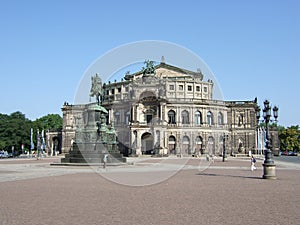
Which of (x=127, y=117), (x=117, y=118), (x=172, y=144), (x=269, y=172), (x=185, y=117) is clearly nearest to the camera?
(x=269, y=172)

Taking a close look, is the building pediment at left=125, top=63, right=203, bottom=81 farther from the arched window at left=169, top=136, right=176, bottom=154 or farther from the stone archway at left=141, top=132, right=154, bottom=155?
the stone archway at left=141, top=132, right=154, bottom=155

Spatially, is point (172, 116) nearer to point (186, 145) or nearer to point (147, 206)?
point (186, 145)

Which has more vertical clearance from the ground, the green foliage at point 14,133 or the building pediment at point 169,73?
the building pediment at point 169,73

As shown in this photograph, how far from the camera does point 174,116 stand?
87.4m

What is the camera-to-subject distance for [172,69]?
9712 centimetres

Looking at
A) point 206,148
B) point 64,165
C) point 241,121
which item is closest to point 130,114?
point 206,148

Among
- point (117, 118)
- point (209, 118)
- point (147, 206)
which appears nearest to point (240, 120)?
point (209, 118)

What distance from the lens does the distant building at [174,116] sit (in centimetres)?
8069

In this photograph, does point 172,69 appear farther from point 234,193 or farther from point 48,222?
point 48,222

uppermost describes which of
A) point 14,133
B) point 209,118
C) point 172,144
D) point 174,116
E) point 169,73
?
point 169,73

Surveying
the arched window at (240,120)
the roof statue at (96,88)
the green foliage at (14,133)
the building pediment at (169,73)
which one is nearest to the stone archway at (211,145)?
the arched window at (240,120)

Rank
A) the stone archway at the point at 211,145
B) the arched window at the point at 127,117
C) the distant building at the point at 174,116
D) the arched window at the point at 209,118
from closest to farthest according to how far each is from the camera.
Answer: the distant building at the point at 174,116 < the stone archway at the point at 211,145 < the arched window at the point at 127,117 < the arched window at the point at 209,118

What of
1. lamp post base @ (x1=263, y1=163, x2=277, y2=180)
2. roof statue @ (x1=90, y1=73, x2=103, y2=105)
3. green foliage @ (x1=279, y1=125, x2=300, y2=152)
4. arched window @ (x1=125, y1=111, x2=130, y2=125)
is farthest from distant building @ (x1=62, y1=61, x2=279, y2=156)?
lamp post base @ (x1=263, y1=163, x2=277, y2=180)

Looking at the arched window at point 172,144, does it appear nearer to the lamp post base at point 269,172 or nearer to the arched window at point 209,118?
the arched window at point 209,118
